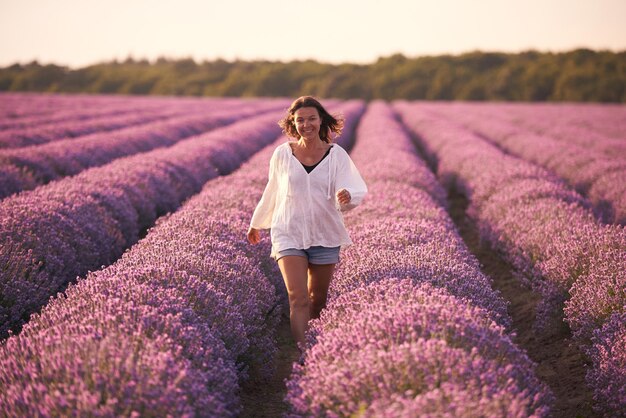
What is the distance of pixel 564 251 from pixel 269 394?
8.96 ft

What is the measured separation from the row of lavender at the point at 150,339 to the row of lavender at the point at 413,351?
0.46 meters

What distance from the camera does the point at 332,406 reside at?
228 cm

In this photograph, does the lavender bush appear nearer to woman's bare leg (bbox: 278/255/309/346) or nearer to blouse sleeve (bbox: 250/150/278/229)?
woman's bare leg (bbox: 278/255/309/346)

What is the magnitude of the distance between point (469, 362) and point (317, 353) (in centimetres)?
72

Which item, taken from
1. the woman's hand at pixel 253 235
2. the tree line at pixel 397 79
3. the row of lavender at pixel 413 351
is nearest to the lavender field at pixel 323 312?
the row of lavender at pixel 413 351

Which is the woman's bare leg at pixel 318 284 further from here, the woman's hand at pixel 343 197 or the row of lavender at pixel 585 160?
the row of lavender at pixel 585 160

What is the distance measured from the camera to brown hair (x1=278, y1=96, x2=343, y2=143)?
372 cm

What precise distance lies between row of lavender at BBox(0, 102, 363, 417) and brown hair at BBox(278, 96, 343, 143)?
106 centimetres

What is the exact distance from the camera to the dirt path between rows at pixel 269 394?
11.5 feet

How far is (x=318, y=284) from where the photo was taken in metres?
3.78

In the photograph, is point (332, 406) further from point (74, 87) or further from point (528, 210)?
point (74, 87)

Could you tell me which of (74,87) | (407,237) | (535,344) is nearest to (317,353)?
(407,237)

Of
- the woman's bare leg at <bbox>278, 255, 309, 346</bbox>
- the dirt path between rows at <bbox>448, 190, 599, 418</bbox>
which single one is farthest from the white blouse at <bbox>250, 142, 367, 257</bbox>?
the dirt path between rows at <bbox>448, 190, 599, 418</bbox>

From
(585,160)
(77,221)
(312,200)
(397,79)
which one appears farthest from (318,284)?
(397,79)
